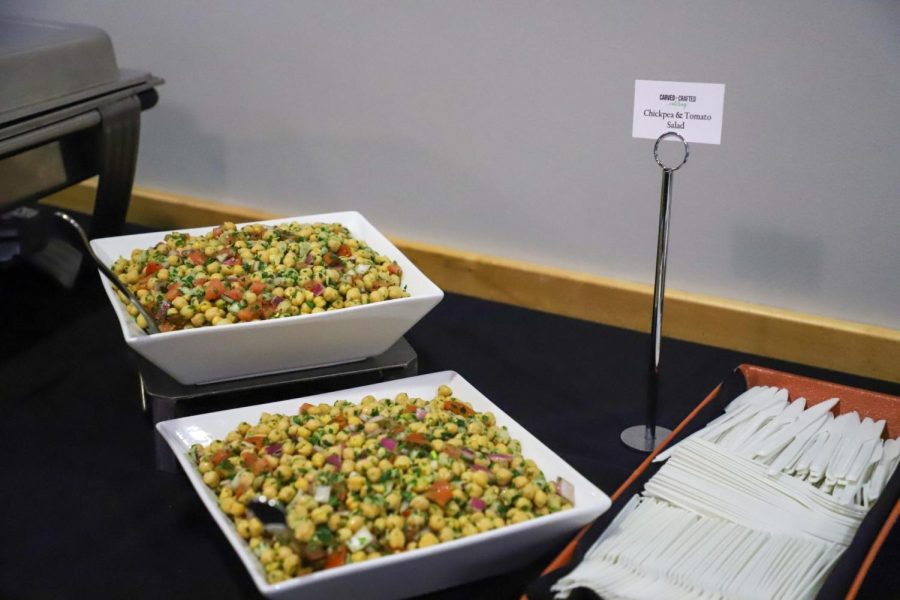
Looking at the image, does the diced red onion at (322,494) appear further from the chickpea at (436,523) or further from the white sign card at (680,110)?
the white sign card at (680,110)

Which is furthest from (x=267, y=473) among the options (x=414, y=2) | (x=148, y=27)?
(x=148, y=27)

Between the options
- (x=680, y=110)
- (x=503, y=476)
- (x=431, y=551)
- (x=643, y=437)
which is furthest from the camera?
(x=643, y=437)

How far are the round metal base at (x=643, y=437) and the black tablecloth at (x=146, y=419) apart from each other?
2 centimetres

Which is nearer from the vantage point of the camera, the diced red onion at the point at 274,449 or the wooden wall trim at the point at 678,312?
the diced red onion at the point at 274,449

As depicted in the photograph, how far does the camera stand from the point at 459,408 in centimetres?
113

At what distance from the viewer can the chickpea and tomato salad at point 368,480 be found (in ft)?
2.94

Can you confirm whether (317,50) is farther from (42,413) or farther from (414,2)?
(42,413)

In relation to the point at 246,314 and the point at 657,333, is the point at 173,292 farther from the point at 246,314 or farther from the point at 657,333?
the point at 657,333

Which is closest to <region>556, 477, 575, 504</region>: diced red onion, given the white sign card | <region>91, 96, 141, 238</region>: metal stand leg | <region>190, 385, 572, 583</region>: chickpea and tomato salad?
<region>190, 385, 572, 583</region>: chickpea and tomato salad

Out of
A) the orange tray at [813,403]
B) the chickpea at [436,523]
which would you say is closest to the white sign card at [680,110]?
the orange tray at [813,403]

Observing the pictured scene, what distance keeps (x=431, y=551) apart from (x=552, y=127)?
2.95 ft

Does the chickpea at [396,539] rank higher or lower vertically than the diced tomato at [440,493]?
lower

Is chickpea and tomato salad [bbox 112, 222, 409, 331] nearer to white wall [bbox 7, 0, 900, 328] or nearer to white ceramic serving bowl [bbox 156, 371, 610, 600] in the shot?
white ceramic serving bowl [bbox 156, 371, 610, 600]

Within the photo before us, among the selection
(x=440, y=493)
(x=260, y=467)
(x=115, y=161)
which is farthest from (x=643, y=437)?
(x=115, y=161)
